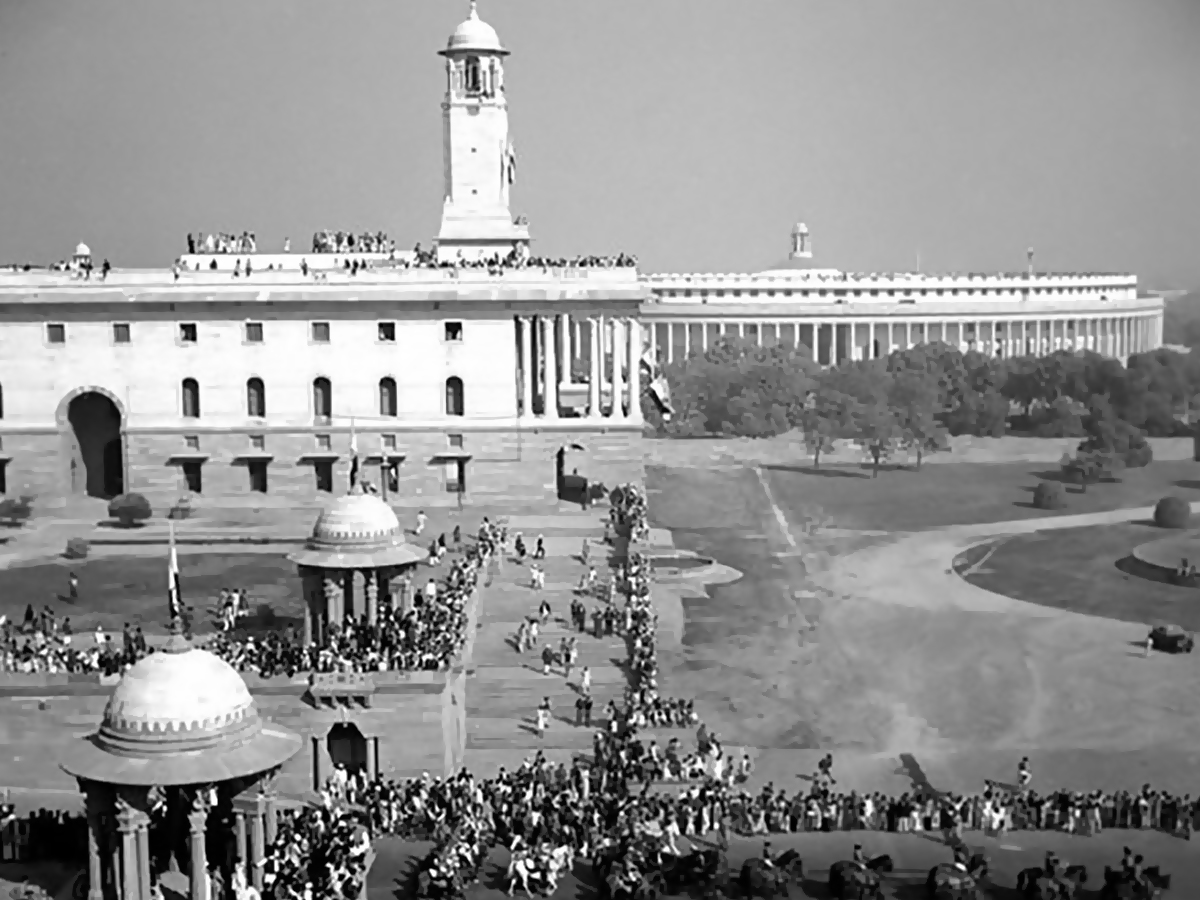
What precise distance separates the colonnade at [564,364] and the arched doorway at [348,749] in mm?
27251

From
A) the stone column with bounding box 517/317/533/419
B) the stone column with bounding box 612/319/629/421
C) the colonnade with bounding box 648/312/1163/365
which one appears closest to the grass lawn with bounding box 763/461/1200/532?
the stone column with bounding box 612/319/629/421

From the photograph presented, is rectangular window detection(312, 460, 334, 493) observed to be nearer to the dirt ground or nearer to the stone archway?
the stone archway

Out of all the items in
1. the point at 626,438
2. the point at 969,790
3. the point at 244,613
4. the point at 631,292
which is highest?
the point at 631,292

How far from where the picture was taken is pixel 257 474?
59.6 meters

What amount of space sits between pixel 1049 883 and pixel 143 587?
2996 cm

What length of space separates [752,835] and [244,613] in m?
18.7

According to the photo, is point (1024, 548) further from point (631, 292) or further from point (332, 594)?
point (332, 594)

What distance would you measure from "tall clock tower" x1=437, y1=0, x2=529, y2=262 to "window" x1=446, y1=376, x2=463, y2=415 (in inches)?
343

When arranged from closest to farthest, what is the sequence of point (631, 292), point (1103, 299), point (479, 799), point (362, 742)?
point (479, 799) < point (362, 742) < point (631, 292) < point (1103, 299)

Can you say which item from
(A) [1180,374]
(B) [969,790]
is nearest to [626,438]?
(B) [969,790]

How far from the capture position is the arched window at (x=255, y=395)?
59656 millimetres

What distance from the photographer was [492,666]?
3778 centimetres

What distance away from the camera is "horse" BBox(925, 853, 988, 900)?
25875 millimetres

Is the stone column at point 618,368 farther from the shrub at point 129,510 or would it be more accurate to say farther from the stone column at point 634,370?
the shrub at point 129,510
